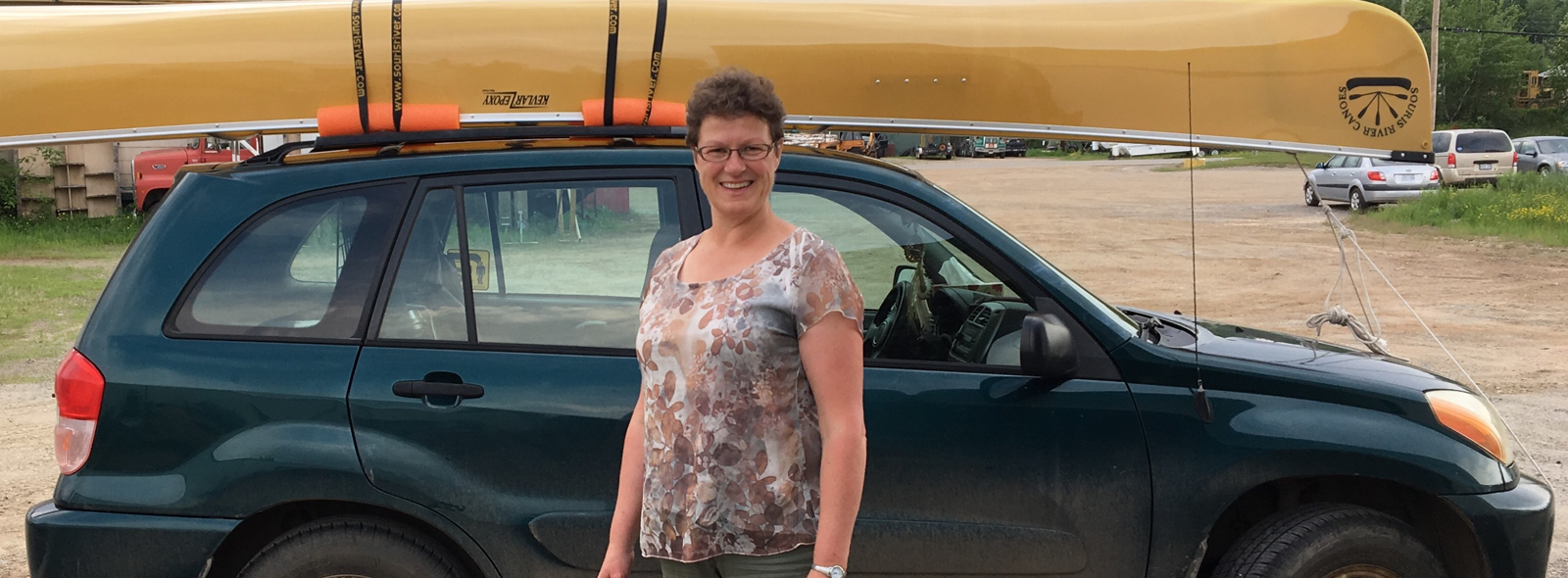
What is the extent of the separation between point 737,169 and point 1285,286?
13.2 m

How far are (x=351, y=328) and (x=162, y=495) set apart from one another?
60 centimetres

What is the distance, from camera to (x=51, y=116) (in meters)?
3.52

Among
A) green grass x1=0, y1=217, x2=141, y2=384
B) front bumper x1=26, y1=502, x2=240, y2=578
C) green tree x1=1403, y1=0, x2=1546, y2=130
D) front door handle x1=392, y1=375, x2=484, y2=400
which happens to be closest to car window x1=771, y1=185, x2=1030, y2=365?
front door handle x1=392, y1=375, x2=484, y2=400

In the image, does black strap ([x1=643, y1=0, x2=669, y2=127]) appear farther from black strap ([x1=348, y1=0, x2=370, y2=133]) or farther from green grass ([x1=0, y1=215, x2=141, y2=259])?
green grass ([x1=0, y1=215, x2=141, y2=259])

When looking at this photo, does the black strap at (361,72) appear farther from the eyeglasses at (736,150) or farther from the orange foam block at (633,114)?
the eyeglasses at (736,150)

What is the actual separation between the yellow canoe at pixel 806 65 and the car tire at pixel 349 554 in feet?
3.87

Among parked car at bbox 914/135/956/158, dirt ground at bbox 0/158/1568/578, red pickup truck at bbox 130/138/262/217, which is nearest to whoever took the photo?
parked car at bbox 914/135/956/158

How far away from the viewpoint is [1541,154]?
32.5m

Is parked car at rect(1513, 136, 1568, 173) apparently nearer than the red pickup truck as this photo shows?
No

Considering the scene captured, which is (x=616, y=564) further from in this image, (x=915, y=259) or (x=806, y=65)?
(x=806, y=65)

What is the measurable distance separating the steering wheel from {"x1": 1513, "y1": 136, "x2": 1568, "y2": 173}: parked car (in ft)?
110

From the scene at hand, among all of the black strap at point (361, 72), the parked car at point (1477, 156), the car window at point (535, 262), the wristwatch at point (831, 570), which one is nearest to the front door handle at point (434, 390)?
the car window at point (535, 262)

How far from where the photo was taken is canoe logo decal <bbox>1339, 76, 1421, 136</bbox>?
393 centimetres

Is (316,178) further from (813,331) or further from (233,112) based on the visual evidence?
(813,331)
